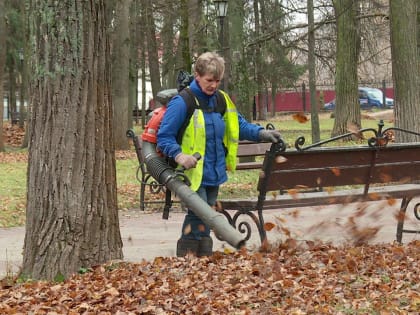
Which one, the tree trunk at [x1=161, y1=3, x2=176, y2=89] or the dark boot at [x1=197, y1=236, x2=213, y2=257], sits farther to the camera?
the tree trunk at [x1=161, y1=3, x2=176, y2=89]

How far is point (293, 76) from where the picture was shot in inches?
1567

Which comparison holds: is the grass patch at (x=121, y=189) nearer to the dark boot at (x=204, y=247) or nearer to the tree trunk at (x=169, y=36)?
the dark boot at (x=204, y=247)

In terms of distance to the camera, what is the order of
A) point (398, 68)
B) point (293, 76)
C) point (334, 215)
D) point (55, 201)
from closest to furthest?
point (55, 201), point (334, 215), point (398, 68), point (293, 76)

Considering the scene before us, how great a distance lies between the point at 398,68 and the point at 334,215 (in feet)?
20.2

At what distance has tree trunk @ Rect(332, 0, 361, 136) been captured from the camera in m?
24.1

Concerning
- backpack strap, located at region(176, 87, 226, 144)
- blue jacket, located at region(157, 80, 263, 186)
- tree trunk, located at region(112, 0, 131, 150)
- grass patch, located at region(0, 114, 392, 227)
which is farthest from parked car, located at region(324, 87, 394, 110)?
backpack strap, located at region(176, 87, 226, 144)

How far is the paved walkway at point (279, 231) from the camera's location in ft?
27.3

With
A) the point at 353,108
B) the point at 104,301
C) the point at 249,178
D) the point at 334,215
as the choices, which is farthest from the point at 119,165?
the point at 104,301

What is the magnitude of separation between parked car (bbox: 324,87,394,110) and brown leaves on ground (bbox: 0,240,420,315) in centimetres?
4906

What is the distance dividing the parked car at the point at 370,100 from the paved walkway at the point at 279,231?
4498 centimetres

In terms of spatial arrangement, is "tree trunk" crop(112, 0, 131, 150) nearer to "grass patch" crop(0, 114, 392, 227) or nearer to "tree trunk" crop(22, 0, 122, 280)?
"grass patch" crop(0, 114, 392, 227)

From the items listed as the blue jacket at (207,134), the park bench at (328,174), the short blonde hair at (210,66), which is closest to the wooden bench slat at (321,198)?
the park bench at (328,174)

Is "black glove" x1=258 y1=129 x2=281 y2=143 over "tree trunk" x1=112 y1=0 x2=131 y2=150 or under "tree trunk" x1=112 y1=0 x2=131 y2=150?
under

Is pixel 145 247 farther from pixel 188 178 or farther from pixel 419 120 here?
pixel 419 120
